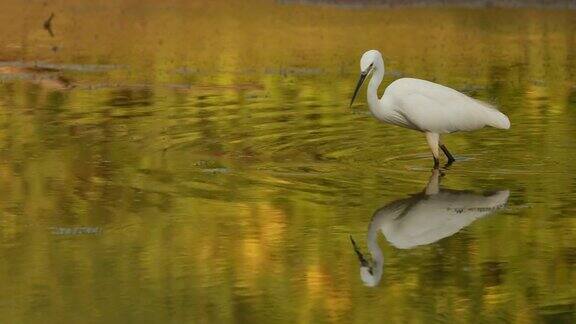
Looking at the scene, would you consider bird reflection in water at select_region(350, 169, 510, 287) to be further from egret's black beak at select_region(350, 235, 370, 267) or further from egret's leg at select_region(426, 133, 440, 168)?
egret's leg at select_region(426, 133, 440, 168)

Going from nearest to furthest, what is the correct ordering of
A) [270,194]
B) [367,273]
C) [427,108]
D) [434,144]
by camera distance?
1. [367,273]
2. [270,194]
3. [427,108]
4. [434,144]

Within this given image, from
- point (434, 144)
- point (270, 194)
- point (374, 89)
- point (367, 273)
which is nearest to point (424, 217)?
point (270, 194)

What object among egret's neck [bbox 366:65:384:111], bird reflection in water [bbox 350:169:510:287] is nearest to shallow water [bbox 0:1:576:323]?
bird reflection in water [bbox 350:169:510:287]

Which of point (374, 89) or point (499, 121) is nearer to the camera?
point (499, 121)

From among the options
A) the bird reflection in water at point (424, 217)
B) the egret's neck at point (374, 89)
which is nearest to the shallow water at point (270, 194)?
the bird reflection in water at point (424, 217)

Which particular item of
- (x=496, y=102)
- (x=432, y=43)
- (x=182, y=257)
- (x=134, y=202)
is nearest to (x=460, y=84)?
(x=496, y=102)

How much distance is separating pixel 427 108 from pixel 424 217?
2.67 meters

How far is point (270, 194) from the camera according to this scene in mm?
11711

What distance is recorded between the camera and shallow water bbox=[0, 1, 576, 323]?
27.9 feet

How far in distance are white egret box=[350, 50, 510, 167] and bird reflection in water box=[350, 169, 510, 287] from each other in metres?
1.16

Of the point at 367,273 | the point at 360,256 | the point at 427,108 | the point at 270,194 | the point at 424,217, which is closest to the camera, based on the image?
the point at 367,273

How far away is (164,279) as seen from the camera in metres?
8.91

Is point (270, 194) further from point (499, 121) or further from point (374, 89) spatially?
point (499, 121)

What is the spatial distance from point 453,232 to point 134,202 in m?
2.54
